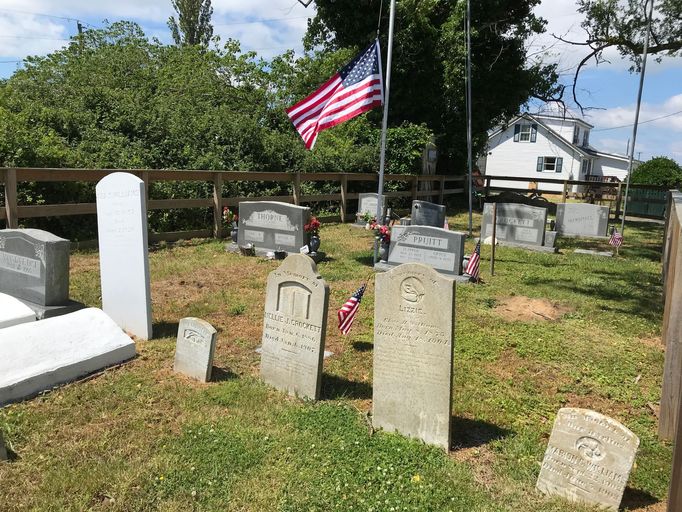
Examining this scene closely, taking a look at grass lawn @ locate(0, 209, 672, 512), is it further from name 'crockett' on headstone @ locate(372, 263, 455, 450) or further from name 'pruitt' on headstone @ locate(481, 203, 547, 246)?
name 'pruitt' on headstone @ locate(481, 203, 547, 246)

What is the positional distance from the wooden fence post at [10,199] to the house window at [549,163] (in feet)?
152

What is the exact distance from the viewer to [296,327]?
4.33 metres

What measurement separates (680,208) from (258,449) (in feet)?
22.0

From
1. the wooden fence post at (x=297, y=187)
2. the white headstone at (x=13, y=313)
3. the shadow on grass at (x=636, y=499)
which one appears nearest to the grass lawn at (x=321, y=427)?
the shadow on grass at (x=636, y=499)

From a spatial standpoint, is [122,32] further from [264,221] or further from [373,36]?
[264,221]

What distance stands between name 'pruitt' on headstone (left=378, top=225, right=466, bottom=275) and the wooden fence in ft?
14.9

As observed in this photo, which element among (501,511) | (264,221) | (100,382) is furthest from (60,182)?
(501,511)

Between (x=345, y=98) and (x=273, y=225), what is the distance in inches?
112

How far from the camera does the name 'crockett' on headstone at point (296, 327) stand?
13.8 feet

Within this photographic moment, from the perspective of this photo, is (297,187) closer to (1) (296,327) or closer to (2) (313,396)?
(1) (296,327)

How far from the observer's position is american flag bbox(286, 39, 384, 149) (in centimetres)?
859

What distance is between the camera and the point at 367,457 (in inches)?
138

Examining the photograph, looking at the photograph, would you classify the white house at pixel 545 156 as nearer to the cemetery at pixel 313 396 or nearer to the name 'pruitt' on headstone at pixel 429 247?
the name 'pruitt' on headstone at pixel 429 247

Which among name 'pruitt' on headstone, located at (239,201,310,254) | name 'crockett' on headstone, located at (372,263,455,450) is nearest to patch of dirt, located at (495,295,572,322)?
name 'crockett' on headstone, located at (372,263,455,450)
